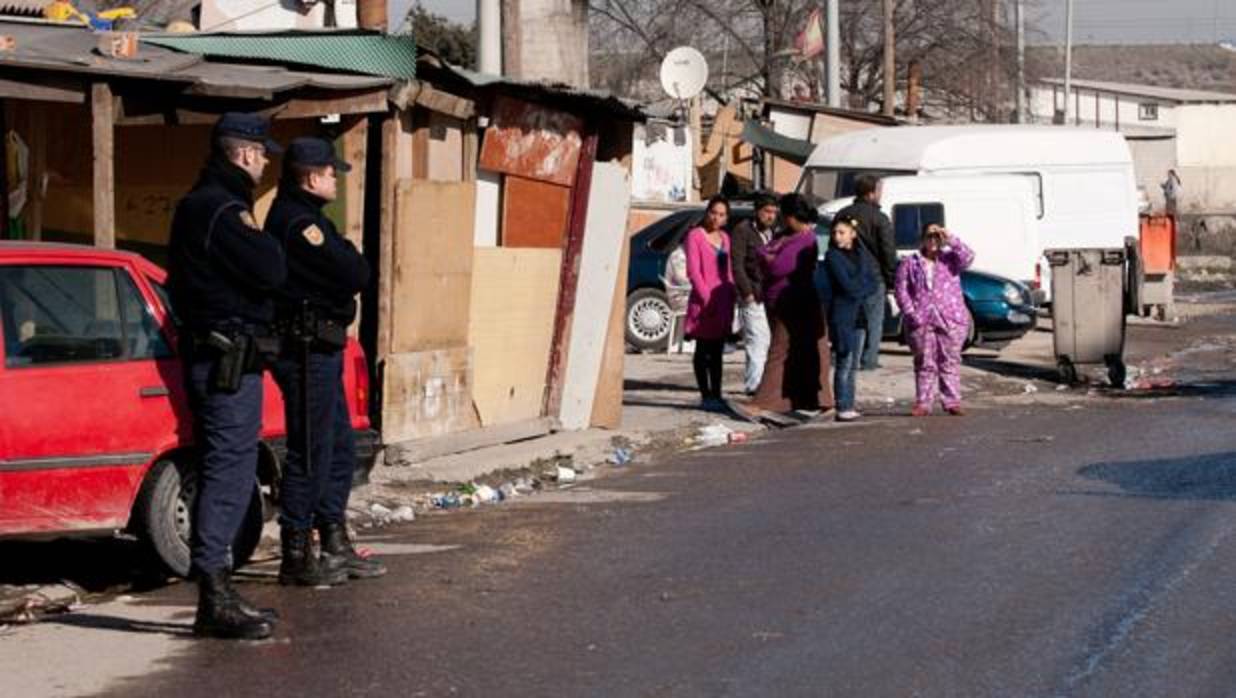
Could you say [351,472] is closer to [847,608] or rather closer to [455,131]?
[847,608]

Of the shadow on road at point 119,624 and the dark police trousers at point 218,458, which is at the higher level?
the dark police trousers at point 218,458

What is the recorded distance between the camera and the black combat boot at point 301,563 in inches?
383

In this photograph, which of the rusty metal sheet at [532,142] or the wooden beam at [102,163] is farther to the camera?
the rusty metal sheet at [532,142]

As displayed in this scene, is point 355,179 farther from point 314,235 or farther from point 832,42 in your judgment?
point 832,42

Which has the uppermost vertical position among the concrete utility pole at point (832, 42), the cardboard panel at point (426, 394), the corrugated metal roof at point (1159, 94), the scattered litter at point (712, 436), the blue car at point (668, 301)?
the corrugated metal roof at point (1159, 94)

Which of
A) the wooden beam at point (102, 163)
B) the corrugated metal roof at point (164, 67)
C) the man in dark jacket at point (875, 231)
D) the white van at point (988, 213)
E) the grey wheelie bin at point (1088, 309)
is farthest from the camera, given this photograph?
the white van at point (988, 213)

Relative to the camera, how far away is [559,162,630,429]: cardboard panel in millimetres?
16047

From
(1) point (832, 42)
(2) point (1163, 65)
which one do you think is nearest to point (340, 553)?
(1) point (832, 42)

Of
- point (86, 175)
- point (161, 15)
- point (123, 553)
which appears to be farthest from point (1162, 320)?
point (123, 553)

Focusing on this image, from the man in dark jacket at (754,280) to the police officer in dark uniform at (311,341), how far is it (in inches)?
325

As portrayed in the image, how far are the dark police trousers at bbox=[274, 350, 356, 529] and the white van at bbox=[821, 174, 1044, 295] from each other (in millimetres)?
15915

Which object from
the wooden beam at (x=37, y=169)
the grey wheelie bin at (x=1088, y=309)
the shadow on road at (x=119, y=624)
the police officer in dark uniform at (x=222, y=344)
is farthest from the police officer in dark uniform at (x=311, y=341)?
the grey wheelie bin at (x=1088, y=309)

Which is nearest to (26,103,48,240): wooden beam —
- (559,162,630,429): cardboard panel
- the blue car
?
(559,162,630,429): cardboard panel

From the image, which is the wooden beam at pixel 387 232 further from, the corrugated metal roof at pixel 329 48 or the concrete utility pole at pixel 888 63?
the concrete utility pole at pixel 888 63
